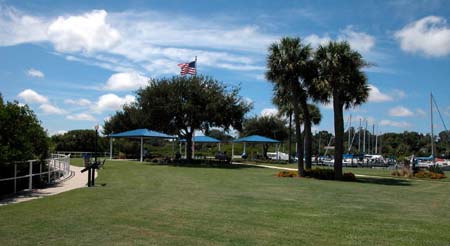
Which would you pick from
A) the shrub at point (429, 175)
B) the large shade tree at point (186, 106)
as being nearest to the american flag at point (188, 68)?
the large shade tree at point (186, 106)

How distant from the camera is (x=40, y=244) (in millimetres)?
7789

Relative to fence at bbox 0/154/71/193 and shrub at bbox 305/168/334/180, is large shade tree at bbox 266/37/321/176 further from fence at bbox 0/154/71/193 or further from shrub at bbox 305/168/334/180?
fence at bbox 0/154/71/193

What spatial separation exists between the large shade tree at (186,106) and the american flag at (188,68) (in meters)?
1.76

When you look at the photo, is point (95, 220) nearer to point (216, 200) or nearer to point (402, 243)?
point (216, 200)

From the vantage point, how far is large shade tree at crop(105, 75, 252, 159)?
42469mm

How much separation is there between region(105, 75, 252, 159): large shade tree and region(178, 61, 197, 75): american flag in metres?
1.76

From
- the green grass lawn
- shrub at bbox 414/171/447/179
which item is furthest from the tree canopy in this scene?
shrub at bbox 414/171/447/179

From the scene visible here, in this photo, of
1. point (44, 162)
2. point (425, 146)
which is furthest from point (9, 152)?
point (425, 146)

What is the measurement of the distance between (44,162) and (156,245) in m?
14.8

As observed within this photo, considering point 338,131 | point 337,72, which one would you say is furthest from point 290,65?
point 338,131

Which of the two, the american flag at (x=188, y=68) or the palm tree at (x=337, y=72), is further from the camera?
the american flag at (x=188, y=68)

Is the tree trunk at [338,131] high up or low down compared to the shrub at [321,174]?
up

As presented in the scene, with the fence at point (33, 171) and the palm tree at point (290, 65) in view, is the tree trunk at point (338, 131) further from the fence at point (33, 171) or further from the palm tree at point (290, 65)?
the fence at point (33, 171)

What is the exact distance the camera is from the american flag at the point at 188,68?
46450mm
